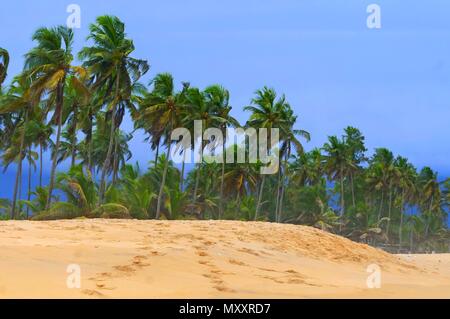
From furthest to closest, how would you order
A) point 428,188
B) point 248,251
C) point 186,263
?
point 428,188 < point 248,251 < point 186,263

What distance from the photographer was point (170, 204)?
31.4 meters

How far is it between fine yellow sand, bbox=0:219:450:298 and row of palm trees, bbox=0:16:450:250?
12.2m

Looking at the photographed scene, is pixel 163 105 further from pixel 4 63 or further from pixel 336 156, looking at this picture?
pixel 336 156

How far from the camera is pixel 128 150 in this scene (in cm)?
Answer: 5303

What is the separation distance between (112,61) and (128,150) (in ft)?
69.4

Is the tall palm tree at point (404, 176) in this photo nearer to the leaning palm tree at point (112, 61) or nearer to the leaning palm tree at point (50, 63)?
the leaning palm tree at point (112, 61)

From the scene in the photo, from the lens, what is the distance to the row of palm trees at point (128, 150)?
2941cm

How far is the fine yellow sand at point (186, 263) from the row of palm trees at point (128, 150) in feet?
39.9

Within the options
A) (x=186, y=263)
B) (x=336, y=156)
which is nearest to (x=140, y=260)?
(x=186, y=263)

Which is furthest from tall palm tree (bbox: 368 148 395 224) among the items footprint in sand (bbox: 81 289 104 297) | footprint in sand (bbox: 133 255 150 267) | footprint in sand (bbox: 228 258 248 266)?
footprint in sand (bbox: 81 289 104 297)

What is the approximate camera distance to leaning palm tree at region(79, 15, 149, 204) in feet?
106

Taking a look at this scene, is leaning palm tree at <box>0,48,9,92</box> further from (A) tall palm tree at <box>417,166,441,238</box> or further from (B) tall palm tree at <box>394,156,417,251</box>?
(A) tall palm tree at <box>417,166,441,238</box>
